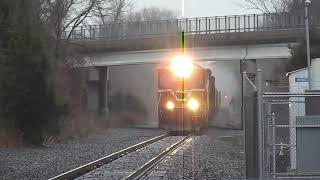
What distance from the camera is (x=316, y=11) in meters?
55.3

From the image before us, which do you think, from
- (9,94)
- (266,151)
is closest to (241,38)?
(9,94)

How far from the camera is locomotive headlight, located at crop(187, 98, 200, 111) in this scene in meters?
33.3

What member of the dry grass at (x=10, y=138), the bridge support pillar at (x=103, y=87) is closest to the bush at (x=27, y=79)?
the dry grass at (x=10, y=138)

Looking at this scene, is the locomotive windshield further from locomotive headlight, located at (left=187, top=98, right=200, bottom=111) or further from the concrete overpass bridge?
the concrete overpass bridge

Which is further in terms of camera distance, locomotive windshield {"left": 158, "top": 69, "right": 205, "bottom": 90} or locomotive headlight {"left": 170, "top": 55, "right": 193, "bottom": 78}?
locomotive headlight {"left": 170, "top": 55, "right": 193, "bottom": 78}

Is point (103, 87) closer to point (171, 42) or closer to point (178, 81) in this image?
point (171, 42)

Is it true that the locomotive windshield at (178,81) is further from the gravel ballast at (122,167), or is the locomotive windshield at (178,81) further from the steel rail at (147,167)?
the gravel ballast at (122,167)

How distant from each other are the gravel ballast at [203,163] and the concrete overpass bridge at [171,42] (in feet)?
62.1

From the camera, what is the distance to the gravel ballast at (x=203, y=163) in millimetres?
15453

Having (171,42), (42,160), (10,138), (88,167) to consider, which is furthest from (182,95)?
(88,167)

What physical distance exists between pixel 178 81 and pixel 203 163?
15532mm

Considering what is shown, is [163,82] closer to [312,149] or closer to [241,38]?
[241,38]

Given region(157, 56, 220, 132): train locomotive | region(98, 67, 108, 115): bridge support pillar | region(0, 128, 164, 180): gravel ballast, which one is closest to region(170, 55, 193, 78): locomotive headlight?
region(157, 56, 220, 132): train locomotive

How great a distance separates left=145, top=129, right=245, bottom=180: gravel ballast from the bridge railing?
24904 millimetres
